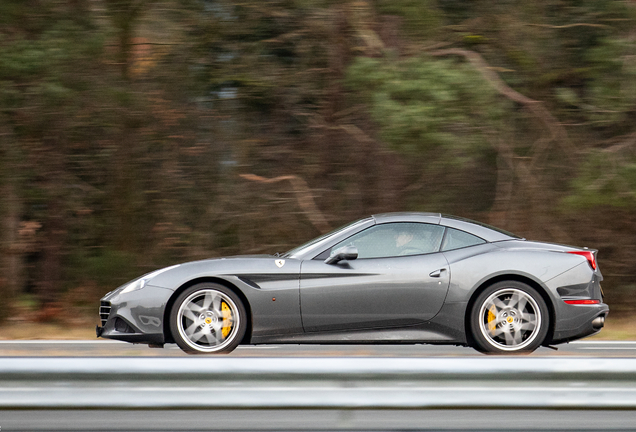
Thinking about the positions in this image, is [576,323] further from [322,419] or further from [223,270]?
[322,419]

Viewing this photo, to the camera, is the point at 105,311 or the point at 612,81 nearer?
the point at 105,311

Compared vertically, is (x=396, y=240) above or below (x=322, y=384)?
above

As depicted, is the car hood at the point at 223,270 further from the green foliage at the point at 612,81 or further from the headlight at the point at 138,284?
the green foliage at the point at 612,81

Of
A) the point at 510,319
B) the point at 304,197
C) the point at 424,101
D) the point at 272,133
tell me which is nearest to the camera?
the point at 510,319

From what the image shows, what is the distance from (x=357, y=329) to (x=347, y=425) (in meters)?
2.27

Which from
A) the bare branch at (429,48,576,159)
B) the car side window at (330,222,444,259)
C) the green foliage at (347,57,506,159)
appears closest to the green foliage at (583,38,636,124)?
the bare branch at (429,48,576,159)

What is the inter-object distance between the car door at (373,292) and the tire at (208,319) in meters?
0.56

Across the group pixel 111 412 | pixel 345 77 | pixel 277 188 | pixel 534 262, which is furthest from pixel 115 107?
pixel 111 412

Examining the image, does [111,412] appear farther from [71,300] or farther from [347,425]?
[71,300]

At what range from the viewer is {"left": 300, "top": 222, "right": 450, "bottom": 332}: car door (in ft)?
19.0

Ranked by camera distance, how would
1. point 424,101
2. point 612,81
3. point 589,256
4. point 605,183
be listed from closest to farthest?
point 589,256
point 424,101
point 605,183
point 612,81

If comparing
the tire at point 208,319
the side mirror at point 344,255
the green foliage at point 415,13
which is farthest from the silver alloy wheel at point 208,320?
the green foliage at point 415,13

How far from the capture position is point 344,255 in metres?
5.89

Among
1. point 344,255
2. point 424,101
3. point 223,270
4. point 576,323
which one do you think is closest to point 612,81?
point 424,101
